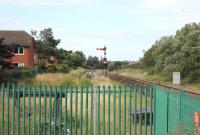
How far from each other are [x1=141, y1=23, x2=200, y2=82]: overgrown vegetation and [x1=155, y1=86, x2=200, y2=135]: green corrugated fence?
35.2 m

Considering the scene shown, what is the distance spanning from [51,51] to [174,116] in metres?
104

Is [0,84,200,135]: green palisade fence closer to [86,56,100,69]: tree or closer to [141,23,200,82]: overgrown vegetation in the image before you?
[141,23,200,82]: overgrown vegetation

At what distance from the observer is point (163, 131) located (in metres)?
12.4

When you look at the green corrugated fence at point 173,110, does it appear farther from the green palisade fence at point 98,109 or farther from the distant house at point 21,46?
the distant house at point 21,46

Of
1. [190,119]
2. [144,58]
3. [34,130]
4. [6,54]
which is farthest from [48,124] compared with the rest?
[144,58]

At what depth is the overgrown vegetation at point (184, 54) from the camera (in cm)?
4919

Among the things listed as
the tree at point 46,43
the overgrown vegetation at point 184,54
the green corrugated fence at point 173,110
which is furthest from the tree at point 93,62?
the green corrugated fence at point 173,110

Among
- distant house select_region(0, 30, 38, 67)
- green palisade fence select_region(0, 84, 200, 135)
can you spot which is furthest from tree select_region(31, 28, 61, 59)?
green palisade fence select_region(0, 84, 200, 135)

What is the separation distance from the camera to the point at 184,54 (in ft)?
172

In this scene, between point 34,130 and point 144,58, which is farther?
point 144,58

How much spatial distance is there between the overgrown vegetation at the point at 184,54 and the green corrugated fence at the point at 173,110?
115ft

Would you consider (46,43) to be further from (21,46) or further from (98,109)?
(98,109)

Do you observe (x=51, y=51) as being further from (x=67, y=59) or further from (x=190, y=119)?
(x=190, y=119)

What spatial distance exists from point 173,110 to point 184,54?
40847 millimetres
